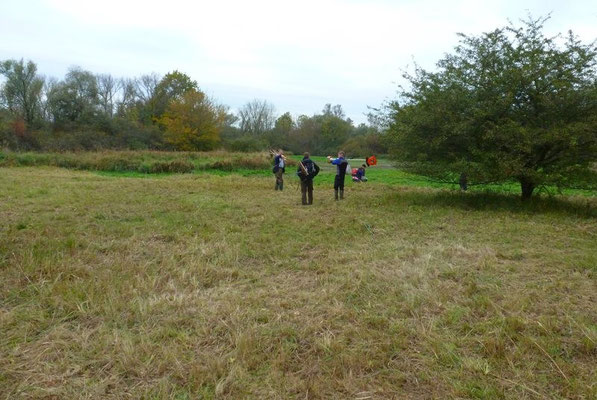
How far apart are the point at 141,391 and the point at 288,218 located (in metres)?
6.90

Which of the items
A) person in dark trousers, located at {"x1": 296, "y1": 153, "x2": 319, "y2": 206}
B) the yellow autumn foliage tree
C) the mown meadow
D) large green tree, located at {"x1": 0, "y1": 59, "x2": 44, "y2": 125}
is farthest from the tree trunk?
large green tree, located at {"x1": 0, "y1": 59, "x2": 44, "y2": 125}

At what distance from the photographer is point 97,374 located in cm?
330

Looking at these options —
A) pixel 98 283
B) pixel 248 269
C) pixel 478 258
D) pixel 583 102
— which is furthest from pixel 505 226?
pixel 98 283

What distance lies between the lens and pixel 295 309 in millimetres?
4512

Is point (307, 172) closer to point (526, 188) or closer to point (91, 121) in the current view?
point (526, 188)

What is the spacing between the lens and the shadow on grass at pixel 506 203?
1132 centimetres

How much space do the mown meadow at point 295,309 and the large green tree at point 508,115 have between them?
2.46m

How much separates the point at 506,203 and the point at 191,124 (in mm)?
41209

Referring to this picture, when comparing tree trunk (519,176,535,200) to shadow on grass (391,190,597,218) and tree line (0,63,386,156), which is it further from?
tree line (0,63,386,156)

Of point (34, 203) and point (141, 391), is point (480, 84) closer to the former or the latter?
point (141, 391)

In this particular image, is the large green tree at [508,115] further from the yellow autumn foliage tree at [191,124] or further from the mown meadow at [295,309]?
the yellow autumn foliage tree at [191,124]

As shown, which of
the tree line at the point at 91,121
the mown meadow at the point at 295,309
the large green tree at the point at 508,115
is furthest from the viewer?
the tree line at the point at 91,121

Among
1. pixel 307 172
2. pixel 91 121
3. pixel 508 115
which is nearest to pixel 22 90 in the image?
pixel 91 121

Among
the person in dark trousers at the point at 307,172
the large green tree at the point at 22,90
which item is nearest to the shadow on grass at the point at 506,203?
the person in dark trousers at the point at 307,172
